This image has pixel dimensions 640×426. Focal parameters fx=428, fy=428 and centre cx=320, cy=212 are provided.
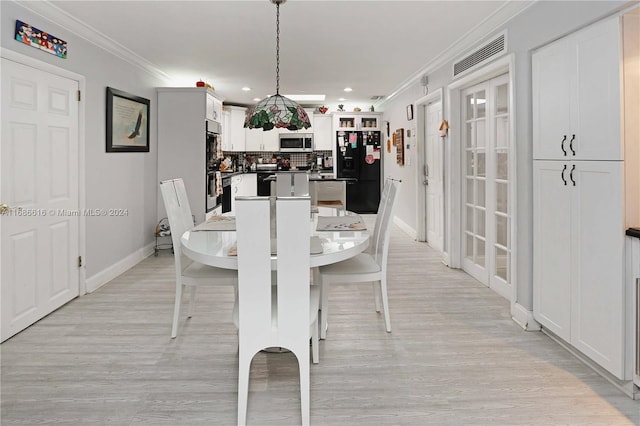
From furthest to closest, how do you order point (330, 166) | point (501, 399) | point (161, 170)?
1. point (330, 166)
2. point (161, 170)
3. point (501, 399)

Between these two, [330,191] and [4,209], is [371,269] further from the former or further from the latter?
[330,191]

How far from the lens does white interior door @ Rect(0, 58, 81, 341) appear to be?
289cm

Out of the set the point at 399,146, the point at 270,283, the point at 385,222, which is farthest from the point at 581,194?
the point at 399,146

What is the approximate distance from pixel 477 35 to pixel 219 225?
2.84 metres

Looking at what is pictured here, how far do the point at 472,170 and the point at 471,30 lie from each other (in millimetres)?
1356

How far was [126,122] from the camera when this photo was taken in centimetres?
472

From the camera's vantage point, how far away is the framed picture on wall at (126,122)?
170 inches

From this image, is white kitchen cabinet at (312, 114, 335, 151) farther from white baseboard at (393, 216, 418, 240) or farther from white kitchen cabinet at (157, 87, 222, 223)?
white kitchen cabinet at (157, 87, 222, 223)

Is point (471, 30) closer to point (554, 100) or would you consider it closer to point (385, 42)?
point (385, 42)

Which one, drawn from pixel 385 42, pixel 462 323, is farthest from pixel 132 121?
pixel 462 323

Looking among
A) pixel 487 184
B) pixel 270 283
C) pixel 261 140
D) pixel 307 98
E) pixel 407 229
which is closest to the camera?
pixel 270 283

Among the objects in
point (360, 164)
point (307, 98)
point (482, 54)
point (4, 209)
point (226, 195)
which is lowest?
point (4, 209)

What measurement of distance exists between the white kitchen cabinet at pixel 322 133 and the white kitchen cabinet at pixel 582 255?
6.64 metres

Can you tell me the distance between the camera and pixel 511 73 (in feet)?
10.6
